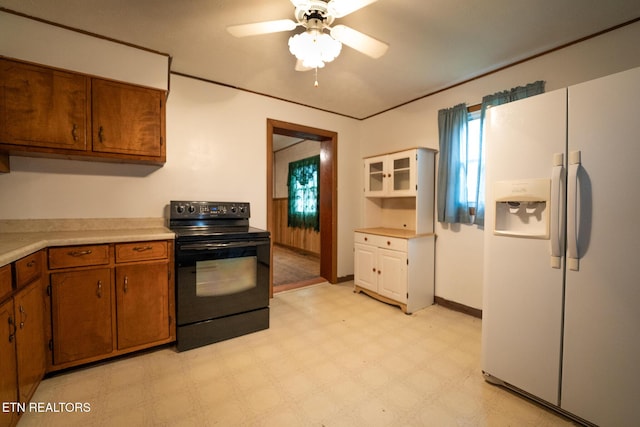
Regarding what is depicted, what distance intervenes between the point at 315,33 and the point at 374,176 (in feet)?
7.15

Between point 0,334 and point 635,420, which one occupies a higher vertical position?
point 0,334

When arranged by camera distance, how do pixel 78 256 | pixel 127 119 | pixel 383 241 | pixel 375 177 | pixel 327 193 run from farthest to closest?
pixel 327 193 < pixel 375 177 < pixel 383 241 < pixel 127 119 < pixel 78 256

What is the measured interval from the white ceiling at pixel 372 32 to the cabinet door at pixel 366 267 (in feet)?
6.42

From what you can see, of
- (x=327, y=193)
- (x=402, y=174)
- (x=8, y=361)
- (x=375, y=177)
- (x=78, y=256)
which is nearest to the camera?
(x=8, y=361)

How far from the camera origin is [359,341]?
2307 mm

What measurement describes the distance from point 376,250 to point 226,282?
177 cm

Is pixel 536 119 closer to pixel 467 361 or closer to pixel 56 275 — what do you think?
pixel 467 361

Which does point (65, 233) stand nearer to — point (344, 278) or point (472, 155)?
point (344, 278)

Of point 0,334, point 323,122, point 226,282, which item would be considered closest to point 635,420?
point 226,282

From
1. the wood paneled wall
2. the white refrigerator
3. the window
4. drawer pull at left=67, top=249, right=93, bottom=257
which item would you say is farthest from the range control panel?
the wood paneled wall

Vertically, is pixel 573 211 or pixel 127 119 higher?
pixel 127 119

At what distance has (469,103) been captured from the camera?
2.82 metres

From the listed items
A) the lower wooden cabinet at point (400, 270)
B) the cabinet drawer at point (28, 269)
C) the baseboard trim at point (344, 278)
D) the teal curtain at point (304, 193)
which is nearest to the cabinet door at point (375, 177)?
the lower wooden cabinet at point (400, 270)

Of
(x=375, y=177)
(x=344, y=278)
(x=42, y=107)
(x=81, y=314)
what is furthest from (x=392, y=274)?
(x=42, y=107)
